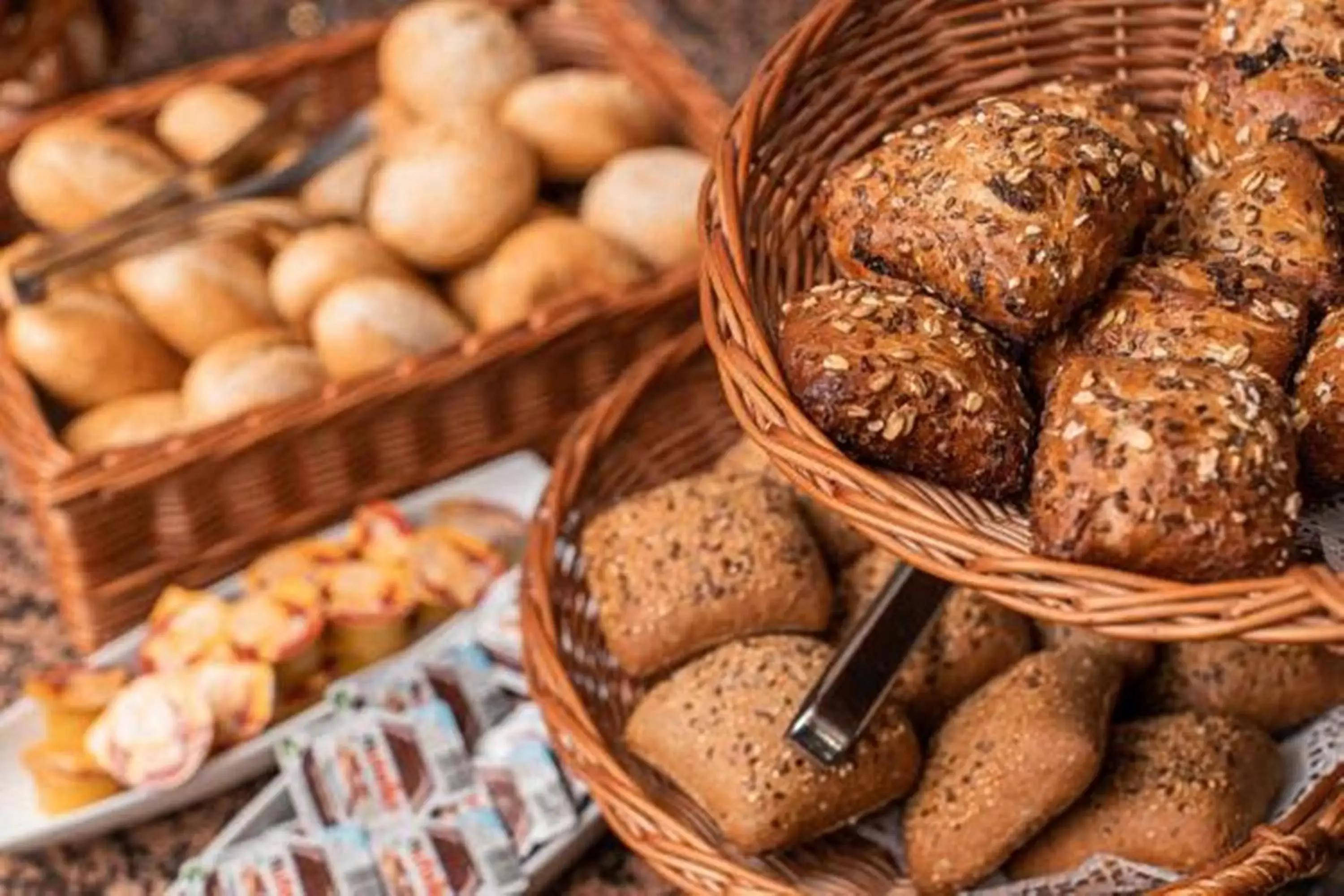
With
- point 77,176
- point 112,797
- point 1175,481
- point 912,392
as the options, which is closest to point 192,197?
point 77,176

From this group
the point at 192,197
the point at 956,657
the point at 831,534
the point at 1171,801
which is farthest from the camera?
the point at 192,197

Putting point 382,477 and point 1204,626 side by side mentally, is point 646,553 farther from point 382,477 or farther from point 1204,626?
point 1204,626

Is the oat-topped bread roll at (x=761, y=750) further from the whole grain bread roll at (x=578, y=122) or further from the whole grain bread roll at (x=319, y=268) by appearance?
the whole grain bread roll at (x=578, y=122)

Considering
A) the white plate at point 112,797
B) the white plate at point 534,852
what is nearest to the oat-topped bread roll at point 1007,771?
the white plate at point 534,852

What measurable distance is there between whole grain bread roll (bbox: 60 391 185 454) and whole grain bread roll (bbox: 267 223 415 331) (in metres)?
0.13

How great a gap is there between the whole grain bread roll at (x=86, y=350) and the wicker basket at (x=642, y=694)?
423mm

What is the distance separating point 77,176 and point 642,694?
78cm

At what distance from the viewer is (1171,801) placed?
0.97 meters

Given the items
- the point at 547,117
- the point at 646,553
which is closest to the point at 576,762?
the point at 646,553

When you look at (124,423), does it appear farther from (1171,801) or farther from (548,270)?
(1171,801)

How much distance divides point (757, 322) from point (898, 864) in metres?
0.39

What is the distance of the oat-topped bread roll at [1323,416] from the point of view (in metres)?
0.82

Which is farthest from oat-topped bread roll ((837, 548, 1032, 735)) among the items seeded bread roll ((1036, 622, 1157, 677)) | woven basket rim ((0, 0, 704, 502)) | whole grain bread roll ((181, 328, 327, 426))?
whole grain bread roll ((181, 328, 327, 426))

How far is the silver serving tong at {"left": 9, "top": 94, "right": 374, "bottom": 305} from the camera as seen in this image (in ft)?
4.80
